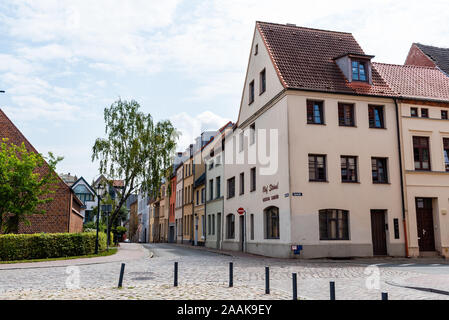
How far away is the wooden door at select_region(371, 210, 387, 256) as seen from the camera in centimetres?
2311

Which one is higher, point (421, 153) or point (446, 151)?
point (446, 151)

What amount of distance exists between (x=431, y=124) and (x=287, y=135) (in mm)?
9076

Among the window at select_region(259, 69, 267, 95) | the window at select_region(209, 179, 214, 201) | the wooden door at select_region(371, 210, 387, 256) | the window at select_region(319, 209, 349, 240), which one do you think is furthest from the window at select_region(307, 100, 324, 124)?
the window at select_region(209, 179, 214, 201)

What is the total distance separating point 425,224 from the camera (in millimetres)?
24109

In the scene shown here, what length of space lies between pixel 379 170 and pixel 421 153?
2.92 meters

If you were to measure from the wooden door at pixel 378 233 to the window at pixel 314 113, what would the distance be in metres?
5.81

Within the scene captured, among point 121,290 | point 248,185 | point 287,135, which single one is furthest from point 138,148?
point 121,290

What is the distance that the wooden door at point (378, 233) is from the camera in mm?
23109

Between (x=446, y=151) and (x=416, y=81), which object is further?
(x=416, y=81)

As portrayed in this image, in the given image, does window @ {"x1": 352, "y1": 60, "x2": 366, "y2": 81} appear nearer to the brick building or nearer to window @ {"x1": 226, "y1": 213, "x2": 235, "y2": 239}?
window @ {"x1": 226, "y1": 213, "x2": 235, "y2": 239}

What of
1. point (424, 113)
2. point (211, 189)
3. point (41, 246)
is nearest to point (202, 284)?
point (41, 246)

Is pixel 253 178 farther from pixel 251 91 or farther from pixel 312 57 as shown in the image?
pixel 312 57

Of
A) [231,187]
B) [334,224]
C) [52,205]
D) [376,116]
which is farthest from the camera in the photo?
[231,187]

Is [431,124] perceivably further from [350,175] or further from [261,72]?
[261,72]
